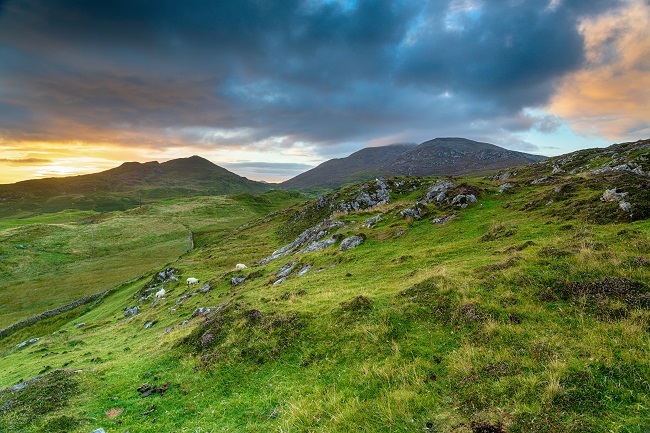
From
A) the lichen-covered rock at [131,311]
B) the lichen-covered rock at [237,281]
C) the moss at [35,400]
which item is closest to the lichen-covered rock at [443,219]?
the lichen-covered rock at [237,281]

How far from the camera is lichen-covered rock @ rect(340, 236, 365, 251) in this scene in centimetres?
3589

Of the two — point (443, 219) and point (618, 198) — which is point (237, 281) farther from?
point (618, 198)

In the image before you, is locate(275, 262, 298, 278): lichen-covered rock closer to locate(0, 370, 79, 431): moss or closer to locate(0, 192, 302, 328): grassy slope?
locate(0, 370, 79, 431): moss

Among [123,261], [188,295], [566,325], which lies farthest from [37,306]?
[566,325]

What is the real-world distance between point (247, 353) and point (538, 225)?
2755 cm

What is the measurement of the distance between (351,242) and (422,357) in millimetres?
24986

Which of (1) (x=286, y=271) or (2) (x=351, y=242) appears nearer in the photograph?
(1) (x=286, y=271)

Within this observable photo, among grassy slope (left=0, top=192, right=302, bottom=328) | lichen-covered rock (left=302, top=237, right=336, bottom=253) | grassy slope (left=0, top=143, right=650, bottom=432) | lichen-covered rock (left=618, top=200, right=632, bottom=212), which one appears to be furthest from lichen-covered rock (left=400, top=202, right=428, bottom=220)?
grassy slope (left=0, top=192, right=302, bottom=328)

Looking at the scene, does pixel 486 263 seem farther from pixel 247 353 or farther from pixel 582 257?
pixel 247 353

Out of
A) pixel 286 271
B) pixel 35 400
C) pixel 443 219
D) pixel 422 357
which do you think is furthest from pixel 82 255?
pixel 422 357

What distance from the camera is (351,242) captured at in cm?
3650

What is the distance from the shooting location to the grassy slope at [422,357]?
8516 mm

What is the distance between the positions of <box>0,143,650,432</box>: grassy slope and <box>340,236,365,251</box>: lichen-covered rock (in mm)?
10727

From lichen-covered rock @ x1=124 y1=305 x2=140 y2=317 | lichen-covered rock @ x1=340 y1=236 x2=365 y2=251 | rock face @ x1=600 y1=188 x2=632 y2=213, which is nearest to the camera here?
rock face @ x1=600 y1=188 x2=632 y2=213
